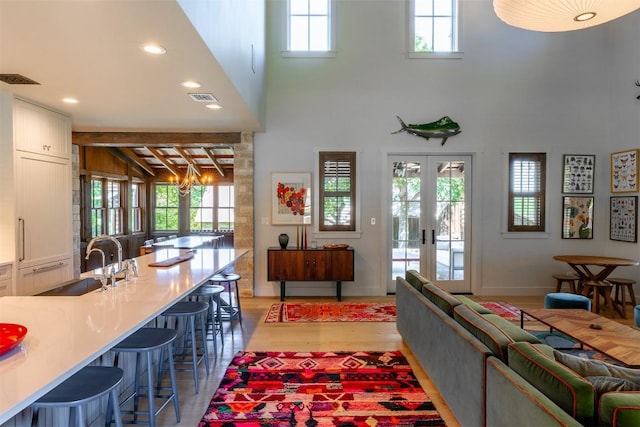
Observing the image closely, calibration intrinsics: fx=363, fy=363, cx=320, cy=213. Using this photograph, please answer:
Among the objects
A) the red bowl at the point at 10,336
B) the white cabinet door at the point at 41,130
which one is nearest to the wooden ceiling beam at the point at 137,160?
the white cabinet door at the point at 41,130

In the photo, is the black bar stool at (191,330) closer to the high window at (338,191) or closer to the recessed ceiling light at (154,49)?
the recessed ceiling light at (154,49)

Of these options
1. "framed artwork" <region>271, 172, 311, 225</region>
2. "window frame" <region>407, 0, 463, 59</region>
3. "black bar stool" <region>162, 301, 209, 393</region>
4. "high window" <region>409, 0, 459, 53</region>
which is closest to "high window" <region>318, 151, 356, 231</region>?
"framed artwork" <region>271, 172, 311, 225</region>

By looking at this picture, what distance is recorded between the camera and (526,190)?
18.7 feet

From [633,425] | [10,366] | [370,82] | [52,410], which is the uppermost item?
[370,82]

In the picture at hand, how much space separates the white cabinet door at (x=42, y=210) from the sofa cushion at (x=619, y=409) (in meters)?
→ 4.89

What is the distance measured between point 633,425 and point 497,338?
0.74 metres

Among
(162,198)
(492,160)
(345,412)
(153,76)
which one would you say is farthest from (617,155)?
(162,198)

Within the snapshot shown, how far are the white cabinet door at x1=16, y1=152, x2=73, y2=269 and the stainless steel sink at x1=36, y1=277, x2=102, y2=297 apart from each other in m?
1.78

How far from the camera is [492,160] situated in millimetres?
5680

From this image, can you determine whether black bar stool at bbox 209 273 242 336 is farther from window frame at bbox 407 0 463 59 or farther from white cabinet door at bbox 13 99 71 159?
window frame at bbox 407 0 463 59

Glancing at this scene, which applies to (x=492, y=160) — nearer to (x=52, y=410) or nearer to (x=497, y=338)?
(x=497, y=338)

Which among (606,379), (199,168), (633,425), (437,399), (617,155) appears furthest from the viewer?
(199,168)

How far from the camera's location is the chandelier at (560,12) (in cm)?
246

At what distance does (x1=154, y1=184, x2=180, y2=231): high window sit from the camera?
32.3 ft
